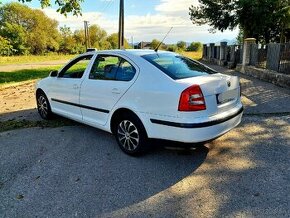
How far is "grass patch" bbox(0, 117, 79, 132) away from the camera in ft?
22.1

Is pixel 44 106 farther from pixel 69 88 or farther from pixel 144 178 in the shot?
pixel 144 178

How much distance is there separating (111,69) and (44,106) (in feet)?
8.59

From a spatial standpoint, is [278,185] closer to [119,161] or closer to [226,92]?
[226,92]

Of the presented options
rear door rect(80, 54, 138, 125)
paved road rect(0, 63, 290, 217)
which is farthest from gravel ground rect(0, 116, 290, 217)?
rear door rect(80, 54, 138, 125)

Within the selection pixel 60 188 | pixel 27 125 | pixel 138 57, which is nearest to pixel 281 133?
pixel 138 57

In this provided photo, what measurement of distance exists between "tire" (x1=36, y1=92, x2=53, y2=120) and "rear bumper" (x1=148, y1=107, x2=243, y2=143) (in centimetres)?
331

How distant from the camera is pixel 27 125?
6.86m

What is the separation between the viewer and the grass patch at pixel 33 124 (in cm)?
673

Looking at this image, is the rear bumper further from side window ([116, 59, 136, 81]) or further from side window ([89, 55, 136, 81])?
side window ([89, 55, 136, 81])

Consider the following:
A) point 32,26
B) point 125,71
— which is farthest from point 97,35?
point 125,71

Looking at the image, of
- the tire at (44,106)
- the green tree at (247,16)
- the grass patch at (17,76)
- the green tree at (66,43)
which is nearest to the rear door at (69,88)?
the tire at (44,106)

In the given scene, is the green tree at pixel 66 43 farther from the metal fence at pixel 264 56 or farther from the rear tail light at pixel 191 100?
the rear tail light at pixel 191 100

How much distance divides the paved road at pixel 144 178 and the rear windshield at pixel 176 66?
3.35 feet

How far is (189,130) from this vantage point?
4.07 meters
